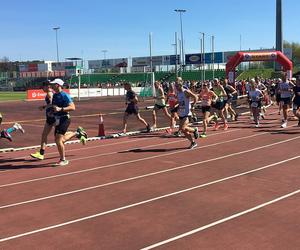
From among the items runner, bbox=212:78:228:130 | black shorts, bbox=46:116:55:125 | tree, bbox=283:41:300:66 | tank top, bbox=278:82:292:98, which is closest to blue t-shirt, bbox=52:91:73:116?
black shorts, bbox=46:116:55:125

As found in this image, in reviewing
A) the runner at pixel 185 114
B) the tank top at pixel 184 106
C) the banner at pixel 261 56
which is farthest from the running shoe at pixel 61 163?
the banner at pixel 261 56

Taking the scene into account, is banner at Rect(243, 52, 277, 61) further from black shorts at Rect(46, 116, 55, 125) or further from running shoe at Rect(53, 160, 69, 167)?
running shoe at Rect(53, 160, 69, 167)

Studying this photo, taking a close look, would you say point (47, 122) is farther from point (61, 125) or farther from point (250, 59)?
point (250, 59)

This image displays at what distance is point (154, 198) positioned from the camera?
25.2 feet

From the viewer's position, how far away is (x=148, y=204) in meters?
7.33

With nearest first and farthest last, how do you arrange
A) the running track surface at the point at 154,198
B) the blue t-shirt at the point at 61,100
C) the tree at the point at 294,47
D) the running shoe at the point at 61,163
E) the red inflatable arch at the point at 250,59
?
the running track surface at the point at 154,198 < the blue t-shirt at the point at 61,100 < the running shoe at the point at 61,163 < the red inflatable arch at the point at 250,59 < the tree at the point at 294,47

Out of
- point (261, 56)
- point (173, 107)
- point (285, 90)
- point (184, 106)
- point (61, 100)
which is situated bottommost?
point (173, 107)

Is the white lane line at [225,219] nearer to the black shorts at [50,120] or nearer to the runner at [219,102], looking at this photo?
the black shorts at [50,120]

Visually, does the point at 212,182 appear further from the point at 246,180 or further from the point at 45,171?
the point at 45,171

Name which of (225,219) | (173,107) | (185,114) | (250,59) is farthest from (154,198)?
(250,59)

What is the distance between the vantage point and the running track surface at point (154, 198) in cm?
583

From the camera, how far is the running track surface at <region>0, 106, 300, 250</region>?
583 centimetres

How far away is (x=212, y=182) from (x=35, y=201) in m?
3.12

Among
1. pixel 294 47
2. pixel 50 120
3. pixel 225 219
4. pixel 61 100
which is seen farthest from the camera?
pixel 294 47
